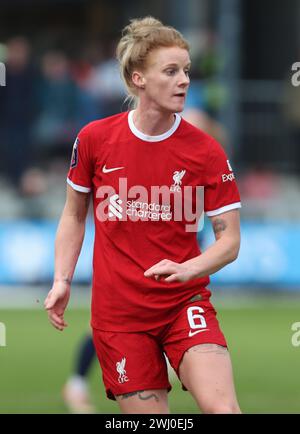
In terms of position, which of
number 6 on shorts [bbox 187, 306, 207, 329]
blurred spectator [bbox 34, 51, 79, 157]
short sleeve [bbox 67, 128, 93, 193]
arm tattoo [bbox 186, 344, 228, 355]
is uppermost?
blurred spectator [bbox 34, 51, 79, 157]

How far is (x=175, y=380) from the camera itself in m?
11.0

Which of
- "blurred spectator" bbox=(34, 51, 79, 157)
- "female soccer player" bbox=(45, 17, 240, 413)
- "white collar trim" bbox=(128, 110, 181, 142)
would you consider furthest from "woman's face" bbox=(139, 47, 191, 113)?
"blurred spectator" bbox=(34, 51, 79, 157)

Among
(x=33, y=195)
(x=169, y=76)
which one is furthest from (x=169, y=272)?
(x=33, y=195)

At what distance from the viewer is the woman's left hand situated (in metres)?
6.30

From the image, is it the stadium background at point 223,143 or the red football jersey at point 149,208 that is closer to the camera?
the red football jersey at point 149,208

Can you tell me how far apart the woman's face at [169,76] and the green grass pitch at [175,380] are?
3320 millimetres

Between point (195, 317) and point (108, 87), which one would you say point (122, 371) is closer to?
point (195, 317)

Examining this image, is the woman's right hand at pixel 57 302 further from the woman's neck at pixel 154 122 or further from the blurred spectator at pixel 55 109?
the blurred spectator at pixel 55 109

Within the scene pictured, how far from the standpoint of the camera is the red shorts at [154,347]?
6.57 m

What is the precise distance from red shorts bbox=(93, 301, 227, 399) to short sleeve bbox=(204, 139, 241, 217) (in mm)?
535

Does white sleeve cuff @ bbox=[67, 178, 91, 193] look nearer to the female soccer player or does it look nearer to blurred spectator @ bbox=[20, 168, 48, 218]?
the female soccer player

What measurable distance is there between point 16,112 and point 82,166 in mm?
10777

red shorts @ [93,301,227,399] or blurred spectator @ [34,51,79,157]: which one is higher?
blurred spectator @ [34,51,79,157]

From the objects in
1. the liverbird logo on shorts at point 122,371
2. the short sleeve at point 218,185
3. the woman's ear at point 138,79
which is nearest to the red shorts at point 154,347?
the liverbird logo on shorts at point 122,371
